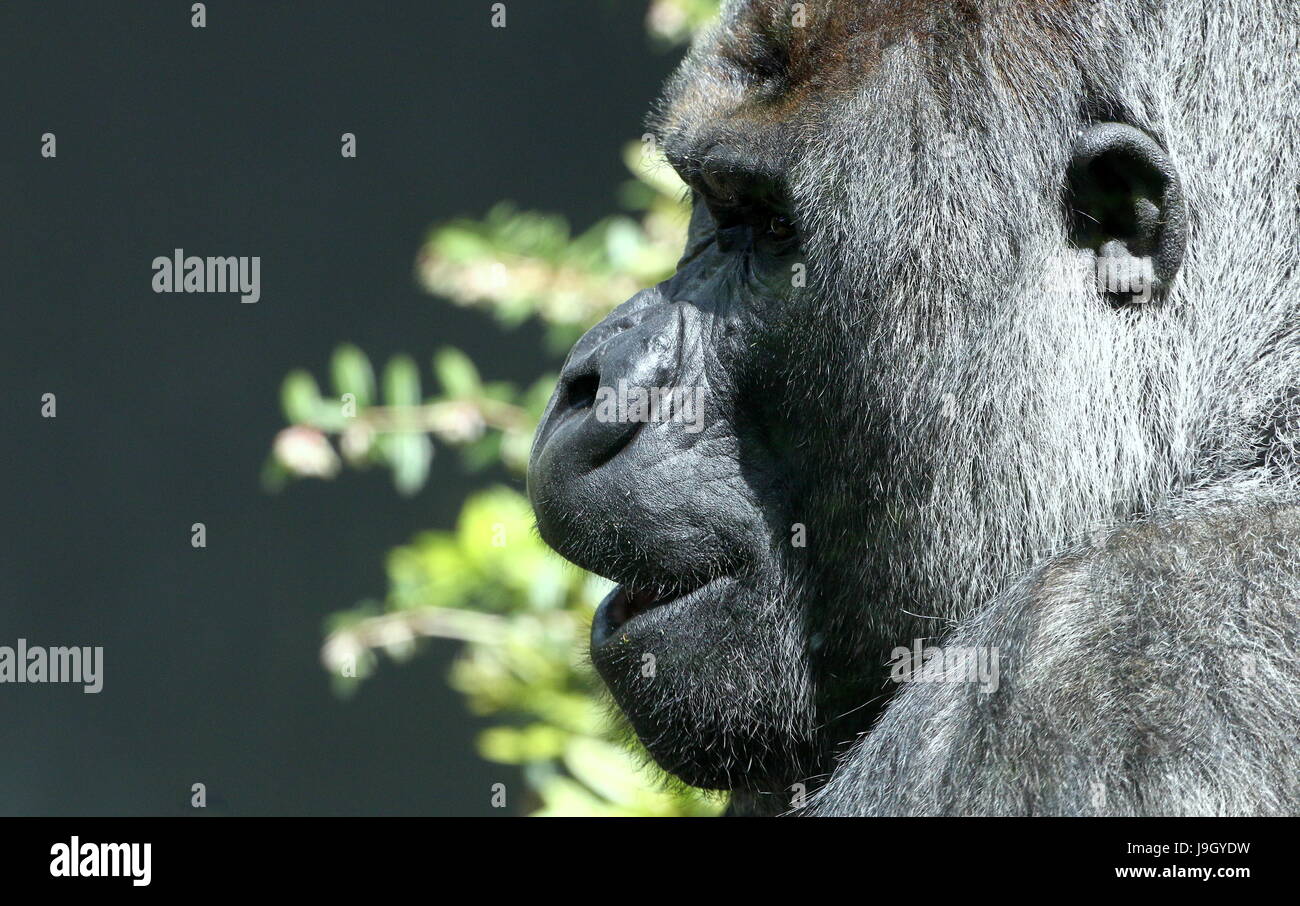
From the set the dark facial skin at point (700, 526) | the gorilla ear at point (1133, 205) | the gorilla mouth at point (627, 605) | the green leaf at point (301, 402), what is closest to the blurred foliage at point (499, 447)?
the green leaf at point (301, 402)

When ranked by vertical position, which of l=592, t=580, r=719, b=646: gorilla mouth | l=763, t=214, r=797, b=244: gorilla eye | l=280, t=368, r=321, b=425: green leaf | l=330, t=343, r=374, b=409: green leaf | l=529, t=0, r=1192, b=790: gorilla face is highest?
l=330, t=343, r=374, b=409: green leaf

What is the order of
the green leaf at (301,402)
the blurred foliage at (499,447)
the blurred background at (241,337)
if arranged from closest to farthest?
the blurred foliage at (499,447)
the green leaf at (301,402)
the blurred background at (241,337)

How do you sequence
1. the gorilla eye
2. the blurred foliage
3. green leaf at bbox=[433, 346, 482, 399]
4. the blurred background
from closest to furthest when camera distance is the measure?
the gorilla eye → the blurred foliage → green leaf at bbox=[433, 346, 482, 399] → the blurred background

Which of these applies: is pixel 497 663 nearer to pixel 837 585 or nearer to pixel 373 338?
pixel 837 585

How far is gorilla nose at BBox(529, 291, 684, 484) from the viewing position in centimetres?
250

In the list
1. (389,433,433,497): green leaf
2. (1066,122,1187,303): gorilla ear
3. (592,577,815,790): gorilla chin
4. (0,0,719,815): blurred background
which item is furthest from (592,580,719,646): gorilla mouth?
(0,0,719,815): blurred background

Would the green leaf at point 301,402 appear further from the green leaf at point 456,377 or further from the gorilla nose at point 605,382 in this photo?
A: the gorilla nose at point 605,382

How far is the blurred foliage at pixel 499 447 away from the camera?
15.1ft

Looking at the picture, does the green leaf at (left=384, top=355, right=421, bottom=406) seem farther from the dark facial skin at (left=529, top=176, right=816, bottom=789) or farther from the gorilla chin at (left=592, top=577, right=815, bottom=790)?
the gorilla chin at (left=592, top=577, right=815, bottom=790)

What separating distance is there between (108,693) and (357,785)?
4.85 feet

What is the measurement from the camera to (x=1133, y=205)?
2330mm

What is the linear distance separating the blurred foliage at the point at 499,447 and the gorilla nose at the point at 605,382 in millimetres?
1856

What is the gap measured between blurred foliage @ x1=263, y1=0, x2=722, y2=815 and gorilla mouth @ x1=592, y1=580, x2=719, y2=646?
1.79 meters
